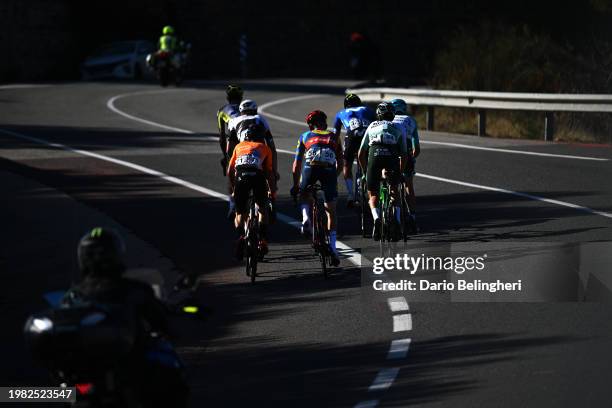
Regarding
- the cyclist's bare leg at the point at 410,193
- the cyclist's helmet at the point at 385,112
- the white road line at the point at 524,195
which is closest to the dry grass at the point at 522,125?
the white road line at the point at 524,195

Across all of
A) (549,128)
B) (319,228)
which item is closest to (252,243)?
(319,228)

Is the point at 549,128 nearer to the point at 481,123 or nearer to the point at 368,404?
the point at 481,123

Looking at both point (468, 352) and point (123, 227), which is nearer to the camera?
point (468, 352)

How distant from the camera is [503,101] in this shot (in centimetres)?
2958

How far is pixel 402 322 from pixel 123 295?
5.19 meters

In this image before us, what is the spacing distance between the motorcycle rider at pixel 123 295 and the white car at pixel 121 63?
42021 mm

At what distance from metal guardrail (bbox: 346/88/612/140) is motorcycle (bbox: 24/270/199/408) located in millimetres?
20971

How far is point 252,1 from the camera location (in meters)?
58.7

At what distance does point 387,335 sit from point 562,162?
13278mm

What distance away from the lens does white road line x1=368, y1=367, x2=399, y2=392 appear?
32.1ft

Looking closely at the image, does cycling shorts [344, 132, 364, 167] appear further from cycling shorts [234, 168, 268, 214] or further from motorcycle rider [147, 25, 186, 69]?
motorcycle rider [147, 25, 186, 69]

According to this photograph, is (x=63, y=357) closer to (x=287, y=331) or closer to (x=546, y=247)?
(x=287, y=331)

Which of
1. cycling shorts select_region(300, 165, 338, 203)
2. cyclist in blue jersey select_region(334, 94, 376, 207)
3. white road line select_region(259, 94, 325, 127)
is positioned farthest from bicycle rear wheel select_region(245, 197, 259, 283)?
white road line select_region(259, 94, 325, 127)

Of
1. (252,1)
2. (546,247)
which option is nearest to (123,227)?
(546,247)
